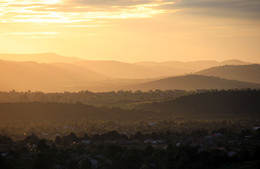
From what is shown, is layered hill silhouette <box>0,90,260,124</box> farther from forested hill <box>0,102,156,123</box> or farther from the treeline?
the treeline

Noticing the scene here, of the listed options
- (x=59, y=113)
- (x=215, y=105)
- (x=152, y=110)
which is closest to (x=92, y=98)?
(x=152, y=110)

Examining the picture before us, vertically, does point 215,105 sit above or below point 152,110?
above

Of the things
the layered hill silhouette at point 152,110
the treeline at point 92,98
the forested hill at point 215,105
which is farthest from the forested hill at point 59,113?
the treeline at point 92,98

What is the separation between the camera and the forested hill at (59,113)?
3531 inches

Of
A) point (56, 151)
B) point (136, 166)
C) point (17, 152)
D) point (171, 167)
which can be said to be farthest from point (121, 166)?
point (17, 152)

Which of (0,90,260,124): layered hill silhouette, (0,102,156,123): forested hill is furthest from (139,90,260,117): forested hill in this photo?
(0,102,156,123): forested hill

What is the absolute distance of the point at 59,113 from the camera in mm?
93938

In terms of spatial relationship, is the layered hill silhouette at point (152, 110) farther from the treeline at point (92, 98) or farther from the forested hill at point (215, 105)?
the treeline at point (92, 98)

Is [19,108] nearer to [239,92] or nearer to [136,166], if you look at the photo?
[239,92]

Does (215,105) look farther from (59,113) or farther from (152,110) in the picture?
(59,113)

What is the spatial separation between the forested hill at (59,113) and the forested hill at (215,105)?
7.22 meters

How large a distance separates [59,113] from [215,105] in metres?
28.7

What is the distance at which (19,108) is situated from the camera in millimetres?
95688

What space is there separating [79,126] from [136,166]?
34.7 m
